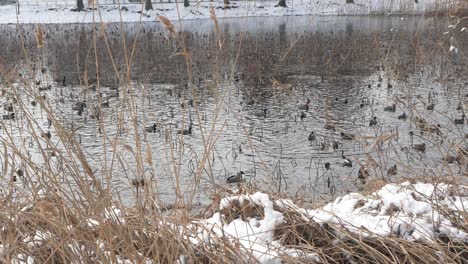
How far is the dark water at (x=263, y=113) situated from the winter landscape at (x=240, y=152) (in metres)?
0.04

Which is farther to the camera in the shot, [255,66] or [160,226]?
[255,66]

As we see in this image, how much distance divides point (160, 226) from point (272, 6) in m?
35.2

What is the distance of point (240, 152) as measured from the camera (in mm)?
6551

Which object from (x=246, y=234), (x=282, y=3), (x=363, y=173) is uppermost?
(x=282, y=3)

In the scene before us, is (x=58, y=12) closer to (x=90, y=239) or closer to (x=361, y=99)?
(x=361, y=99)

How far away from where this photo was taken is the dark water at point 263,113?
4.16 meters

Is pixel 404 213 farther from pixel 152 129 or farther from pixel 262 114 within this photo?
pixel 262 114

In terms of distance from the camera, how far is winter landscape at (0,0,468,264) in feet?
8.01

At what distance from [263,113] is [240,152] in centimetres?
196

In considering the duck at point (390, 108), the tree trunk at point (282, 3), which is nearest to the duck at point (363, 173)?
the duck at point (390, 108)

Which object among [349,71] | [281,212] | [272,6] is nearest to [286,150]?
[281,212]

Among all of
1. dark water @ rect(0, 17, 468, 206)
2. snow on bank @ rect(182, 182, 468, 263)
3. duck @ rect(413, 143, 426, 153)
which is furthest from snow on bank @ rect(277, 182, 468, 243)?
duck @ rect(413, 143, 426, 153)

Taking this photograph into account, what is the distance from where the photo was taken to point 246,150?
667cm

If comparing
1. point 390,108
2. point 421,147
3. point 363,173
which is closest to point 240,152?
point 421,147
